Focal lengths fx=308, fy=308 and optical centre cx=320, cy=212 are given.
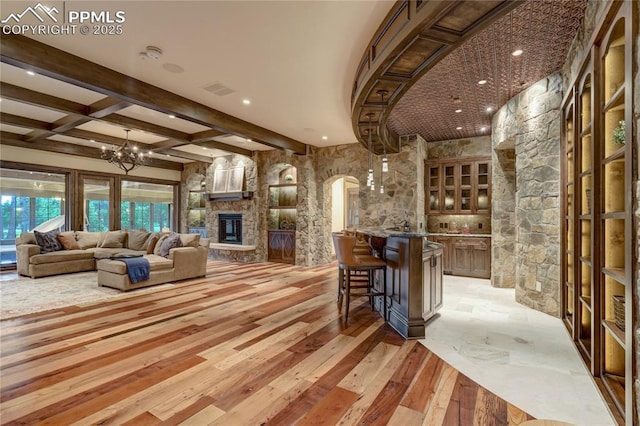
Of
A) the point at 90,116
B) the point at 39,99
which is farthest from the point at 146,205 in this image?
the point at 39,99

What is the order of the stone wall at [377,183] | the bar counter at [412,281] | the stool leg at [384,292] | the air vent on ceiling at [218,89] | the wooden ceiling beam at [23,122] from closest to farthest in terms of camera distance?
the bar counter at [412,281]
the stool leg at [384,292]
the air vent on ceiling at [218,89]
the wooden ceiling beam at [23,122]
the stone wall at [377,183]

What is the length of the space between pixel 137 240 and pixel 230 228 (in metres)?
2.46

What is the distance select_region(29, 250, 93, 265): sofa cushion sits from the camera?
6.13 meters

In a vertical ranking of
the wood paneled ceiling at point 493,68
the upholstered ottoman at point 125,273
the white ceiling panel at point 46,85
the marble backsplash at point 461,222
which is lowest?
the upholstered ottoman at point 125,273

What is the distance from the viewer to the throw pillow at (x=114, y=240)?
733 cm

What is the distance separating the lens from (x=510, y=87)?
4.19 meters

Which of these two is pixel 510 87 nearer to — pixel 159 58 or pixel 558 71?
pixel 558 71

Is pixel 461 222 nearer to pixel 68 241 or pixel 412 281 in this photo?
pixel 412 281

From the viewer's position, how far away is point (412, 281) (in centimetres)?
325

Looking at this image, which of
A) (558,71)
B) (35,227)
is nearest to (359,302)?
(558,71)

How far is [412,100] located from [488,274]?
3823mm

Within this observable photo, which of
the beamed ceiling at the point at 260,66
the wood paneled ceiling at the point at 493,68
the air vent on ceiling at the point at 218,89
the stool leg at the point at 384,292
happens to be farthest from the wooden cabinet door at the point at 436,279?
the air vent on ceiling at the point at 218,89

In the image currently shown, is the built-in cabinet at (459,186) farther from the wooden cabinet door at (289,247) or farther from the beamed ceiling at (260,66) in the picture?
the wooden cabinet door at (289,247)

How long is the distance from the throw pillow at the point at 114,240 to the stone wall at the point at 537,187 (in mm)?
8292
